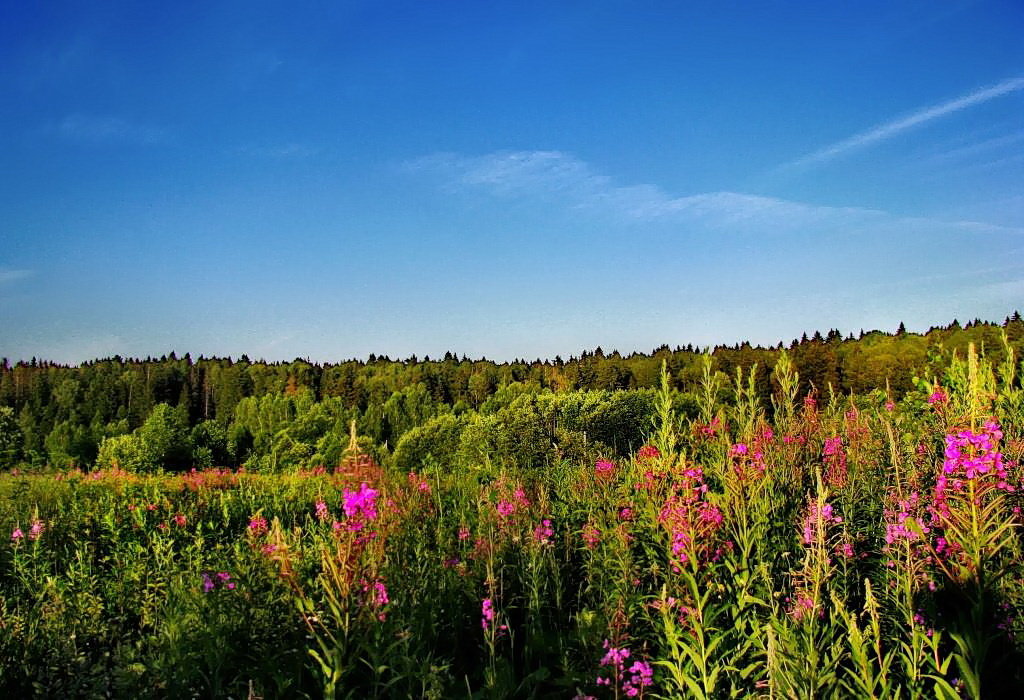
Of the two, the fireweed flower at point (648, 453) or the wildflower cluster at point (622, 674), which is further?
the fireweed flower at point (648, 453)

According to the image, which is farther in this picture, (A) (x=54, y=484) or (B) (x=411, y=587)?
(A) (x=54, y=484)

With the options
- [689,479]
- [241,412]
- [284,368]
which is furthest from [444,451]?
[284,368]

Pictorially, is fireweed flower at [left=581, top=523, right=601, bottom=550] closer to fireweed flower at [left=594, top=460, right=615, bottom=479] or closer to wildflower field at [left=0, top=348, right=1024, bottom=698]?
wildflower field at [left=0, top=348, right=1024, bottom=698]

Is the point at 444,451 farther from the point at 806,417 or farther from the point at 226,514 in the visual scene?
the point at 806,417

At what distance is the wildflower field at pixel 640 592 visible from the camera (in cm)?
271

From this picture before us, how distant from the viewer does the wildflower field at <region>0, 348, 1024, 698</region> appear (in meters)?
2.71

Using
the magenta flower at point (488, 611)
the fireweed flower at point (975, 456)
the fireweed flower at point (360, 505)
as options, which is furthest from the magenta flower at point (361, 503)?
the fireweed flower at point (975, 456)

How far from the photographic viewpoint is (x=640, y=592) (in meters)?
4.07

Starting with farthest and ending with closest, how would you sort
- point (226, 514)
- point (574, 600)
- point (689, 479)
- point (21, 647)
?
point (226, 514)
point (574, 600)
point (689, 479)
point (21, 647)

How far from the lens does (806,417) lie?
6480 mm

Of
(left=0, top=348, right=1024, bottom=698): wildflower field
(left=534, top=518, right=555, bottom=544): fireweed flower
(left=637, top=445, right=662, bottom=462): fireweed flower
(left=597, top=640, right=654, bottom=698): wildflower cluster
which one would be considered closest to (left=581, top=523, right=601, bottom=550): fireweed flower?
(left=0, top=348, right=1024, bottom=698): wildflower field

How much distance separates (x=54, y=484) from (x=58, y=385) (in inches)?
3114

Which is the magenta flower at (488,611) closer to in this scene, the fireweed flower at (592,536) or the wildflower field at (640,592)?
the wildflower field at (640,592)

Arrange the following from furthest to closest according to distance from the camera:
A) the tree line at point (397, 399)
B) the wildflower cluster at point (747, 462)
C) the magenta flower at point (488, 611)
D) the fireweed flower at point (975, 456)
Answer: the tree line at point (397, 399) → the wildflower cluster at point (747, 462) → the magenta flower at point (488, 611) → the fireweed flower at point (975, 456)
